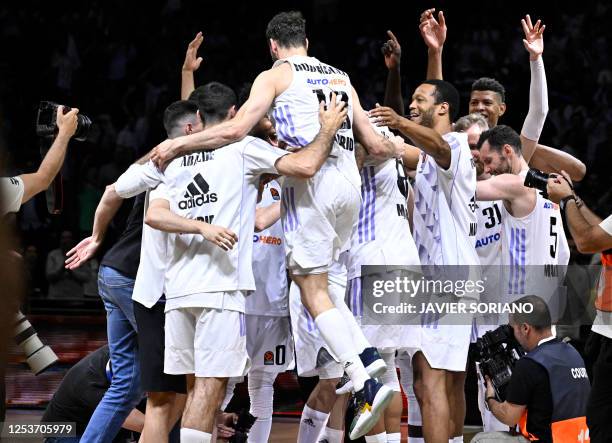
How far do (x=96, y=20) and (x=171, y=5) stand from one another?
1.31m

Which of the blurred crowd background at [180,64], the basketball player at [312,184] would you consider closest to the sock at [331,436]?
the basketball player at [312,184]

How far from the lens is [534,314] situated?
6.37 metres

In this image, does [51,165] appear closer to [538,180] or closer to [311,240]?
[311,240]

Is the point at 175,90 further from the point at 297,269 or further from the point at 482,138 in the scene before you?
the point at 297,269

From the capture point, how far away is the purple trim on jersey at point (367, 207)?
6559mm

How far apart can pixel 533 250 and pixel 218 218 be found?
2.84 metres

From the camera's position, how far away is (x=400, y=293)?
6.45 metres

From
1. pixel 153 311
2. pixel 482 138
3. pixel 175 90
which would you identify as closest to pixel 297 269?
pixel 153 311

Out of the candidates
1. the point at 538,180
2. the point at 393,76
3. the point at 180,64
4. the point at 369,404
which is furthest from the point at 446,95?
the point at 180,64

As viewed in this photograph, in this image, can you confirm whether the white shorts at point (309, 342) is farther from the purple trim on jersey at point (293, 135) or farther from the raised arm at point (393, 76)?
the raised arm at point (393, 76)

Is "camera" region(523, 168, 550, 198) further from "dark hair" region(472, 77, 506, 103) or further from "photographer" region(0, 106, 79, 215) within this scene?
"photographer" region(0, 106, 79, 215)

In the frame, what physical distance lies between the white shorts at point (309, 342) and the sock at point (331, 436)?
0.49 metres

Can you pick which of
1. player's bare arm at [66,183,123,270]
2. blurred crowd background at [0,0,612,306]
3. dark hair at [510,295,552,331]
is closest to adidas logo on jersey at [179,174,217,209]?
player's bare arm at [66,183,123,270]

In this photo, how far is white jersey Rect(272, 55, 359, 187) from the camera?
226 inches
